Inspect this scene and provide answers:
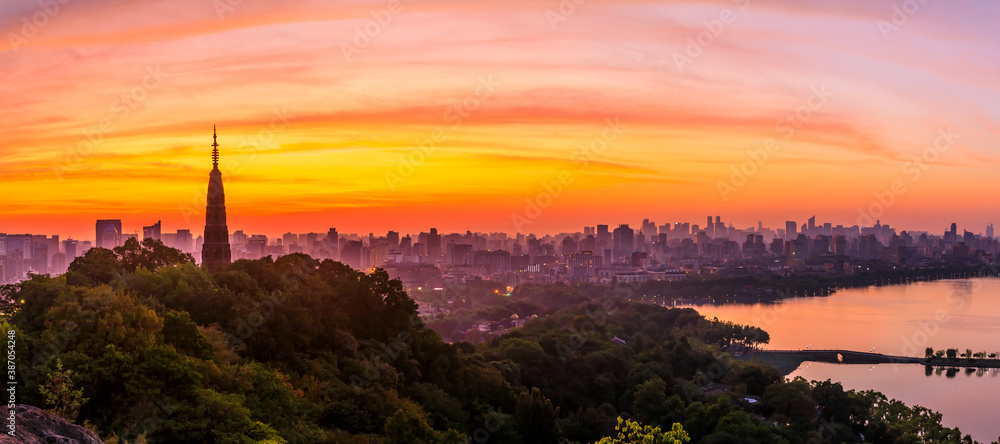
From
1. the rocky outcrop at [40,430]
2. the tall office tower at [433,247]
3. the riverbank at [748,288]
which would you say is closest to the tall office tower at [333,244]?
the tall office tower at [433,247]

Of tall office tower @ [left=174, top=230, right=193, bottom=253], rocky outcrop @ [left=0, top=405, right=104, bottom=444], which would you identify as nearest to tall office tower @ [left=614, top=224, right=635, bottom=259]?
tall office tower @ [left=174, top=230, right=193, bottom=253]

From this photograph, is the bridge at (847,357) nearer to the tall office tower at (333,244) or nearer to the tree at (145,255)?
the tree at (145,255)

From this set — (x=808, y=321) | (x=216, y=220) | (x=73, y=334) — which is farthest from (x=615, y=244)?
(x=73, y=334)

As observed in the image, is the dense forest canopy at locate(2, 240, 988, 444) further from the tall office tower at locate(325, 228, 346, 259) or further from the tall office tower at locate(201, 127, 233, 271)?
the tall office tower at locate(325, 228, 346, 259)

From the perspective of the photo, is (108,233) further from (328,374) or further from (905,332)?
(905,332)

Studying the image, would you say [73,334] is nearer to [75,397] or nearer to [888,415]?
[75,397]

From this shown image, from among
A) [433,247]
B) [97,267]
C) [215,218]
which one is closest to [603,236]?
[433,247]

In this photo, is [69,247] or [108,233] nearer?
[108,233]
